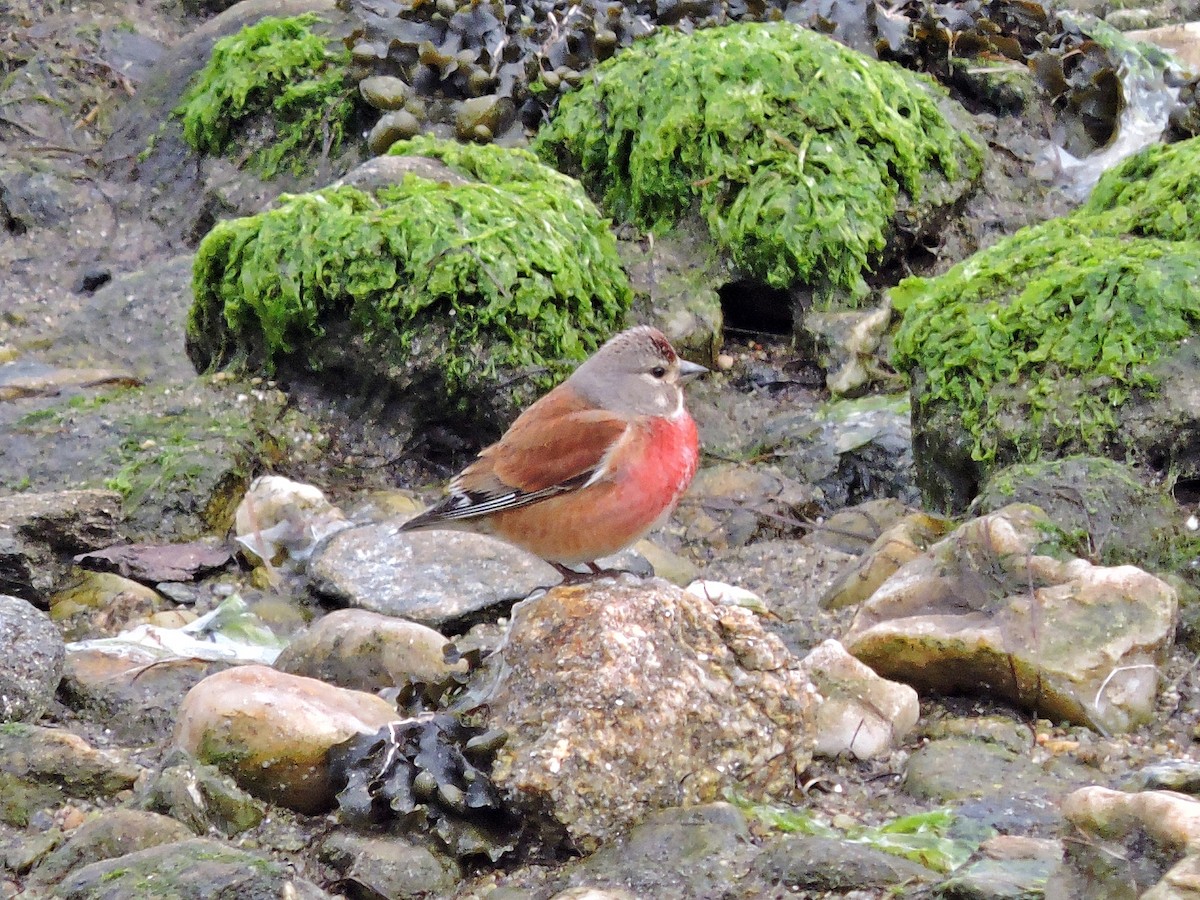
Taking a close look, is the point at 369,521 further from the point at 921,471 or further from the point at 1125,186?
the point at 1125,186

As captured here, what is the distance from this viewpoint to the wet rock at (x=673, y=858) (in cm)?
324

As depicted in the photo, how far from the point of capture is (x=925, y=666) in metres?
4.38

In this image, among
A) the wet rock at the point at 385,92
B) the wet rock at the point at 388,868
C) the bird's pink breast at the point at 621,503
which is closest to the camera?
the wet rock at the point at 388,868

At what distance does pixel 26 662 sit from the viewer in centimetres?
412

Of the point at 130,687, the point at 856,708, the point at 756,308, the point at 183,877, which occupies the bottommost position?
the point at 130,687

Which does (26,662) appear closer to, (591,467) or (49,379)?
(591,467)

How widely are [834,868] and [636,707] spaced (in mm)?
700

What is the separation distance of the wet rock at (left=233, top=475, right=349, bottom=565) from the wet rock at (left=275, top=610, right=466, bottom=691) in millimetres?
1277

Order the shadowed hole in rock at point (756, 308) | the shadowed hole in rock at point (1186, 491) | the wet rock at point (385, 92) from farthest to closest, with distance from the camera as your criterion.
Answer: the wet rock at point (385, 92), the shadowed hole in rock at point (756, 308), the shadowed hole in rock at point (1186, 491)

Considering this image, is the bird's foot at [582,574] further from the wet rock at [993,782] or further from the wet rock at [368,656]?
the wet rock at [993,782]

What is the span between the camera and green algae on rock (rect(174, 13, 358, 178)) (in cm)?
899

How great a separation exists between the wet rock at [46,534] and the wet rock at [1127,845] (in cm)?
383

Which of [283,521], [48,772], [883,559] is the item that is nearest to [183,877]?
[48,772]

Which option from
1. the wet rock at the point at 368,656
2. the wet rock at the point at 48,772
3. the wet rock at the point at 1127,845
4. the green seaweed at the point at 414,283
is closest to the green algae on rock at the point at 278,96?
the green seaweed at the point at 414,283
